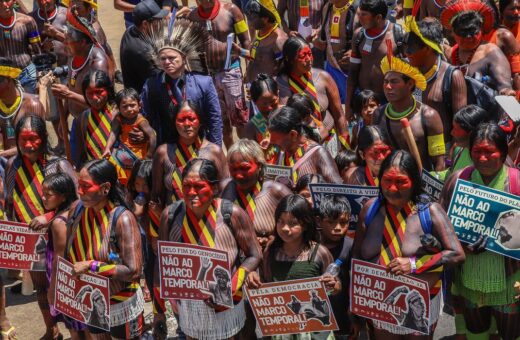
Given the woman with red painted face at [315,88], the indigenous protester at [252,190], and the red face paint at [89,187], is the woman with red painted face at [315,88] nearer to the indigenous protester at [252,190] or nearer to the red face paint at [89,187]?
the indigenous protester at [252,190]

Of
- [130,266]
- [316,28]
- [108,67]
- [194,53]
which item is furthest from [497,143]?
[316,28]

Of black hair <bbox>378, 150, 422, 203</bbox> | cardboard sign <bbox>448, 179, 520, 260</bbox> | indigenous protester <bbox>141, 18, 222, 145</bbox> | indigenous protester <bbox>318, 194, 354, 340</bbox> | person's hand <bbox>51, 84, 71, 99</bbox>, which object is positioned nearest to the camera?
black hair <bbox>378, 150, 422, 203</bbox>

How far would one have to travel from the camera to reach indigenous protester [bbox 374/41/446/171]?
23.5ft

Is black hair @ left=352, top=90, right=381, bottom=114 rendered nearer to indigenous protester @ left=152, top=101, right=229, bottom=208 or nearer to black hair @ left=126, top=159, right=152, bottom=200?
indigenous protester @ left=152, top=101, right=229, bottom=208

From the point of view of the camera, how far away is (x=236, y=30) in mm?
10188

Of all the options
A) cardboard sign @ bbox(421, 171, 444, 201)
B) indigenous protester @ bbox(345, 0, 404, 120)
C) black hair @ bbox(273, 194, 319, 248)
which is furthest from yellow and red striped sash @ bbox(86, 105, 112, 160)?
cardboard sign @ bbox(421, 171, 444, 201)

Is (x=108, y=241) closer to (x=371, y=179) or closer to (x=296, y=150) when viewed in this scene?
(x=296, y=150)

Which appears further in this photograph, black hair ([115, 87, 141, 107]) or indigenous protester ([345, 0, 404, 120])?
indigenous protester ([345, 0, 404, 120])

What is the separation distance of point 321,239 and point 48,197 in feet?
6.47

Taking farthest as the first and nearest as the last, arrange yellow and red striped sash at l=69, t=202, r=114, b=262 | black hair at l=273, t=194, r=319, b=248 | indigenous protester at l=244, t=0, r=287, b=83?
indigenous protester at l=244, t=0, r=287, b=83 < yellow and red striped sash at l=69, t=202, r=114, b=262 < black hair at l=273, t=194, r=319, b=248

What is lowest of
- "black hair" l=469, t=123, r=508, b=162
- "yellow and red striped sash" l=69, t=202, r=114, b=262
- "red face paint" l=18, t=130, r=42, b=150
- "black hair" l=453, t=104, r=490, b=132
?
"yellow and red striped sash" l=69, t=202, r=114, b=262

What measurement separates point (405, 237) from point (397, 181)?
0.35 metres

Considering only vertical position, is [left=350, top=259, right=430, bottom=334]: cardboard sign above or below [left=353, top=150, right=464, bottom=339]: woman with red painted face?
below

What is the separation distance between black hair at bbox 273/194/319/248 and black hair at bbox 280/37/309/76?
2631 mm
